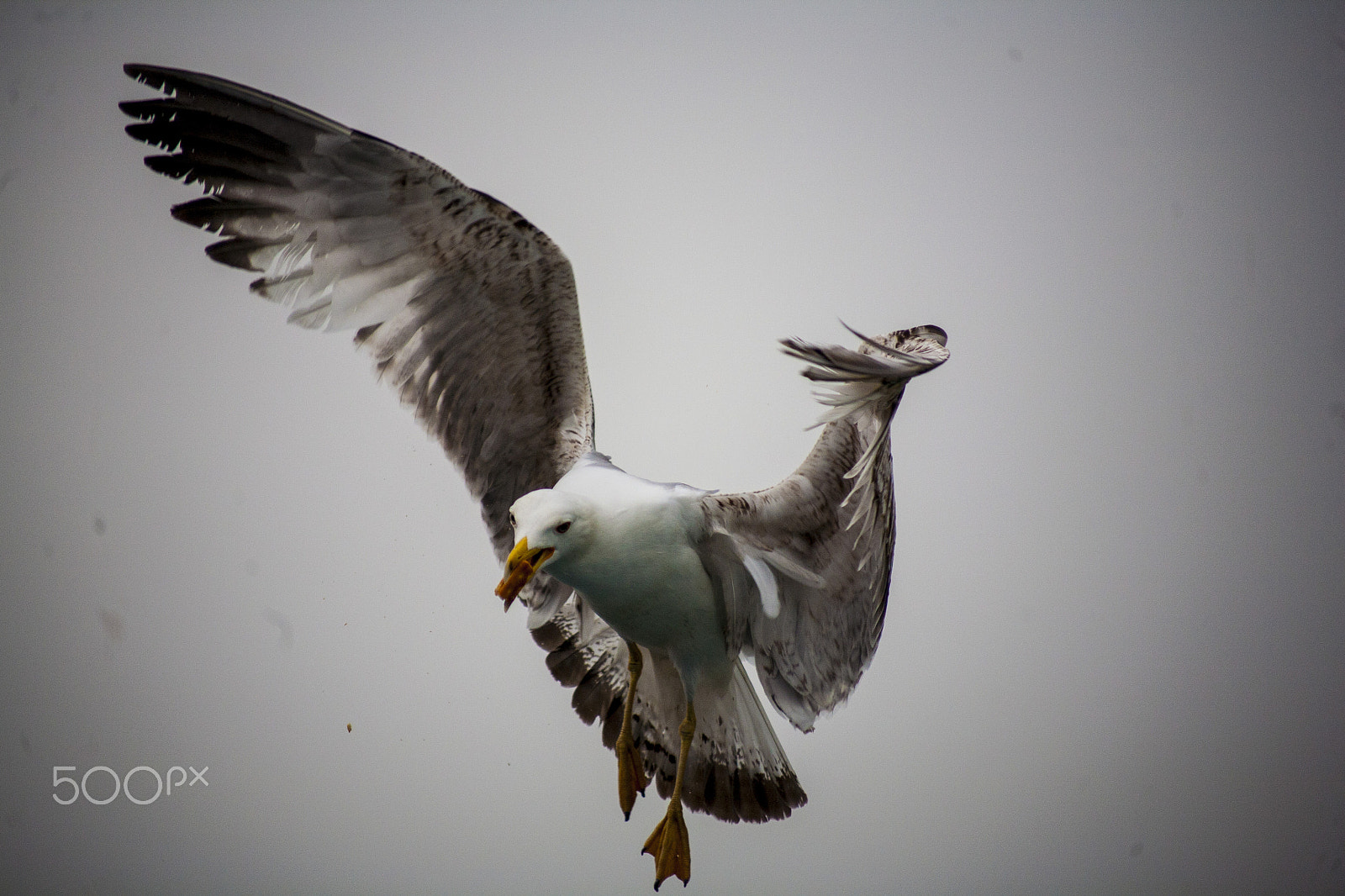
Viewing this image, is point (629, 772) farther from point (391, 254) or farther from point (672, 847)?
point (391, 254)

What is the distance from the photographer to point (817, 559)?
185cm

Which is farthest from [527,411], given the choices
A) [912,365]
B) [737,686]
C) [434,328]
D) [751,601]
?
[912,365]

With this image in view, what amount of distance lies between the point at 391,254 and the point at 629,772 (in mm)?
1237

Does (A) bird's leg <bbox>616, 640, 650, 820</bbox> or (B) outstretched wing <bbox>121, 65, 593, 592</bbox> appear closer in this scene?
(B) outstretched wing <bbox>121, 65, 593, 592</bbox>

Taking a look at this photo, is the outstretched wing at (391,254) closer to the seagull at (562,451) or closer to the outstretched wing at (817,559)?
the seagull at (562,451)

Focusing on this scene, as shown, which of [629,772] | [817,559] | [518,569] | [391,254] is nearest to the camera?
[518,569]

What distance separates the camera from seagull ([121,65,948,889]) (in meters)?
1.76

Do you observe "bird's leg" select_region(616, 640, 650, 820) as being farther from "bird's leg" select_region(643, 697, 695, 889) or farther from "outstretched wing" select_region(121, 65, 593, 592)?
"outstretched wing" select_region(121, 65, 593, 592)

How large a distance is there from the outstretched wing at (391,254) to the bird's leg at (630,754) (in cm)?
45

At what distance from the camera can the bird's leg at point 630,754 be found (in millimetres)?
2066

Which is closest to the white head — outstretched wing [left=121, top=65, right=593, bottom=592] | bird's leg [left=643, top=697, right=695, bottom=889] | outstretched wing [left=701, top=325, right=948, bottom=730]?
outstretched wing [left=701, top=325, right=948, bottom=730]

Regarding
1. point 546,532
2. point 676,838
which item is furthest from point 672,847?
point 546,532

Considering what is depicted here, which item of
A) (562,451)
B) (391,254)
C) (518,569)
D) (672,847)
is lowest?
(672,847)

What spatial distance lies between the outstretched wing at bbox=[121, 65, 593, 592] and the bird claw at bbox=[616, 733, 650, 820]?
2.05 ft
